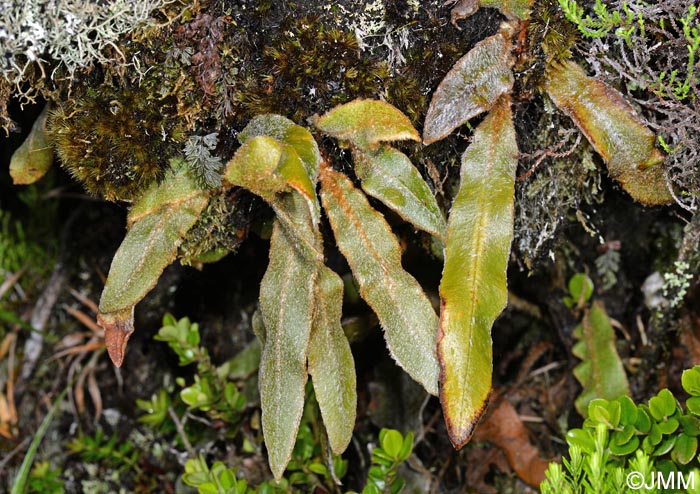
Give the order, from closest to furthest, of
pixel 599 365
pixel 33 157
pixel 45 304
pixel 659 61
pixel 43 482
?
pixel 659 61 → pixel 33 157 → pixel 599 365 → pixel 43 482 → pixel 45 304

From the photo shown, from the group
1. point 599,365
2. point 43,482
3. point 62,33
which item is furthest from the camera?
point 43,482

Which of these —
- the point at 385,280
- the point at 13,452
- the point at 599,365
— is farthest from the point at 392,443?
the point at 13,452

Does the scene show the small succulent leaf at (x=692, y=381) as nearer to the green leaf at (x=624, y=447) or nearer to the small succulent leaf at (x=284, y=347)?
the green leaf at (x=624, y=447)

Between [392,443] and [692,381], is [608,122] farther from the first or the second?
[392,443]

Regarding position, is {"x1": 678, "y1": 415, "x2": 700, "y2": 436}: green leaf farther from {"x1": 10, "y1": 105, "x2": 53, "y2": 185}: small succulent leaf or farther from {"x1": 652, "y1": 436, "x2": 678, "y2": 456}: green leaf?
{"x1": 10, "y1": 105, "x2": 53, "y2": 185}: small succulent leaf

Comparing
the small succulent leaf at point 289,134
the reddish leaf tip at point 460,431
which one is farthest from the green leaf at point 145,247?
the reddish leaf tip at point 460,431

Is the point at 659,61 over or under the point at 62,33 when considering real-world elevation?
under
